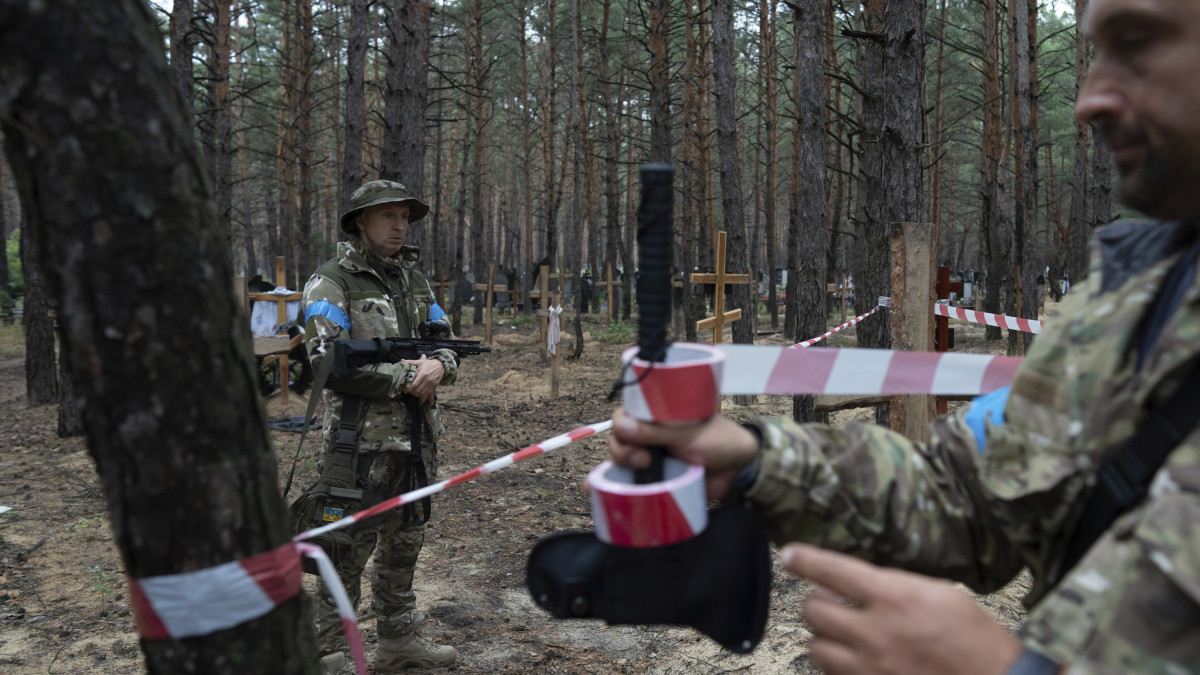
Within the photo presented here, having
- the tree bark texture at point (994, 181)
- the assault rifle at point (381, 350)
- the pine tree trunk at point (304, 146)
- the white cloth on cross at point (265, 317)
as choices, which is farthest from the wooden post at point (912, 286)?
the pine tree trunk at point (304, 146)

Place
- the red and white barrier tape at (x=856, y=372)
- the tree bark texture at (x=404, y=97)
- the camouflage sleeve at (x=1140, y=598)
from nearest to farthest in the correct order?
the camouflage sleeve at (x=1140, y=598), the red and white barrier tape at (x=856, y=372), the tree bark texture at (x=404, y=97)

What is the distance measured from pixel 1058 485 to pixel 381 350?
10.4ft

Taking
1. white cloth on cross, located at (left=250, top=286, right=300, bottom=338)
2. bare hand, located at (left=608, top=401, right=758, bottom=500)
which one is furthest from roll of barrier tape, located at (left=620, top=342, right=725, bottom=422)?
white cloth on cross, located at (left=250, top=286, right=300, bottom=338)

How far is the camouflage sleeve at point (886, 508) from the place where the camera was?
1.26m

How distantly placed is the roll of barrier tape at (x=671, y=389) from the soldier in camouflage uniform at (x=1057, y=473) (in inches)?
1.0

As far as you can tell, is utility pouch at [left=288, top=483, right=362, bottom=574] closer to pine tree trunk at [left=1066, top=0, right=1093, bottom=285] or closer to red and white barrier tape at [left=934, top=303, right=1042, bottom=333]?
red and white barrier tape at [left=934, top=303, right=1042, bottom=333]

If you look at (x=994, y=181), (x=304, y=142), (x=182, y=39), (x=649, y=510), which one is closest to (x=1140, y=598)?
(x=649, y=510)

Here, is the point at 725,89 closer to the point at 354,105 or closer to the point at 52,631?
the point at 354,105

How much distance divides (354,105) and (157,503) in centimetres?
1017

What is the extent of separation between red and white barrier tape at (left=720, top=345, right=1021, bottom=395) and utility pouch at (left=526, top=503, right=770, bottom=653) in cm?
80

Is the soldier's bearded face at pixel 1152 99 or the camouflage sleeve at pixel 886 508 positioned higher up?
the soldier's bearded face at pixel 1152 99

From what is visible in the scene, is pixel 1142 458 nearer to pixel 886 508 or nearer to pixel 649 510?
pixel 886 508

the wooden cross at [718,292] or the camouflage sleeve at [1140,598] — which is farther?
the wooden cross at [718,292]

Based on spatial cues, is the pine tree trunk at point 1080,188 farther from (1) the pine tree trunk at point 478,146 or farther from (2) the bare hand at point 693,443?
(2) the bare hand at point 693,443
